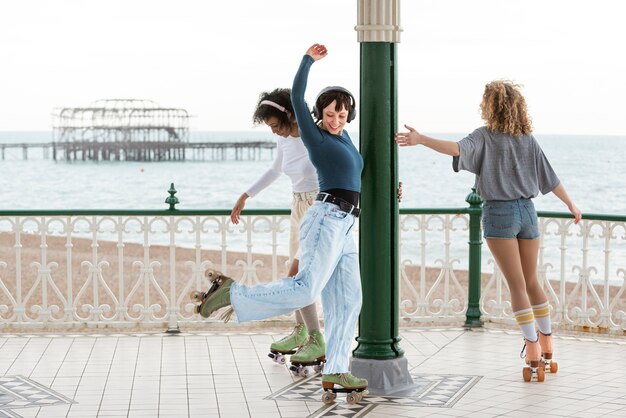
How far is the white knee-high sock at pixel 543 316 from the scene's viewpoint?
620 centimetres

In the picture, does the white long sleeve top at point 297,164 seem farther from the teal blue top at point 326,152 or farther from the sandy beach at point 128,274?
the sandy beach at point 128,274

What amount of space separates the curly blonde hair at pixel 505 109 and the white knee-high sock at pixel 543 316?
41.5 inches

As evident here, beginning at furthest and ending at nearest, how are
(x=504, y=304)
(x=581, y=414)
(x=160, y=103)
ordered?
(x=160, y=103) → (x=504, y=304) → (x=581, y=414)

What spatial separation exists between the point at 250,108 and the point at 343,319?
46368 mm

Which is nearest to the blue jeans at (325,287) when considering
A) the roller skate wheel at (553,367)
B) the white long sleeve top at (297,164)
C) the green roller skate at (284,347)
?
the white long sleeve top at (297,164)

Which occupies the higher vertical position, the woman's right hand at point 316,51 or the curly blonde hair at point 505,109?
the woman's right hand at point 316,51

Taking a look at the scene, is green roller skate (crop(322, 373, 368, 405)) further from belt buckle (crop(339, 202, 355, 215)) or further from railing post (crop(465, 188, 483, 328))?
railing post (crop(465, 188, 483, 328))

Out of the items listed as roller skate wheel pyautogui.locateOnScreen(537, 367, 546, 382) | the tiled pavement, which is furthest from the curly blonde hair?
the tiled pavement

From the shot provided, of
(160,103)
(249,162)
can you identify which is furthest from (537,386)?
(249,162)

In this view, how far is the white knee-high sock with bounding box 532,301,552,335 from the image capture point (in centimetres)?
620

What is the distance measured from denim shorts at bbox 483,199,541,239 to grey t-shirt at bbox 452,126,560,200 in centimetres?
4

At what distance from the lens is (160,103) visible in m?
63.6

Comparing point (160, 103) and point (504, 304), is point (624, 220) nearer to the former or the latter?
point (504, 304)

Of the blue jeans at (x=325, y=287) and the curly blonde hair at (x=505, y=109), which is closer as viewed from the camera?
the blue jeans at (x=325, y=287)
